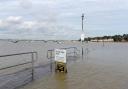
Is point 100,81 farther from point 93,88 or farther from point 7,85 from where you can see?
point 7,85

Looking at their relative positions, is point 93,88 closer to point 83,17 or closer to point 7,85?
point 7,85

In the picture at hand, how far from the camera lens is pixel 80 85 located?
11570 mm

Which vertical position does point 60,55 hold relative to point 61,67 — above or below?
above

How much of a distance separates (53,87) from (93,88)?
1.53 metres

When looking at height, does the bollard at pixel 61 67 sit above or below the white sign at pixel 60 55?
below

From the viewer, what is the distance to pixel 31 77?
1378cm

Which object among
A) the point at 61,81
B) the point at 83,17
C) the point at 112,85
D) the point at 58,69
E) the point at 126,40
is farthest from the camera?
the point at 126,40

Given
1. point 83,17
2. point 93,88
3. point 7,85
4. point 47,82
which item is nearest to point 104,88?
point 93,88

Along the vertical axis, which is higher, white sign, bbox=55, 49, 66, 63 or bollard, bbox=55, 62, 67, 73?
white sign, bbox=55, 49, 66, 63

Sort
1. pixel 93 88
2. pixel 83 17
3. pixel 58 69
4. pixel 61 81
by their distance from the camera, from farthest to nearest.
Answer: pixel 83 17, pixel 58 69, pixel 61 81, pixel 93 88

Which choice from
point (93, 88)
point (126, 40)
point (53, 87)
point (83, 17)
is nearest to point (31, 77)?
point (53, 87)

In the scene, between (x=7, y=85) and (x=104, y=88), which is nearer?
(x=104, y=88)

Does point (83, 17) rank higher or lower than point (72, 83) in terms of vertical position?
higher

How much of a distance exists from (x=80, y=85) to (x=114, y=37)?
7116 inches
